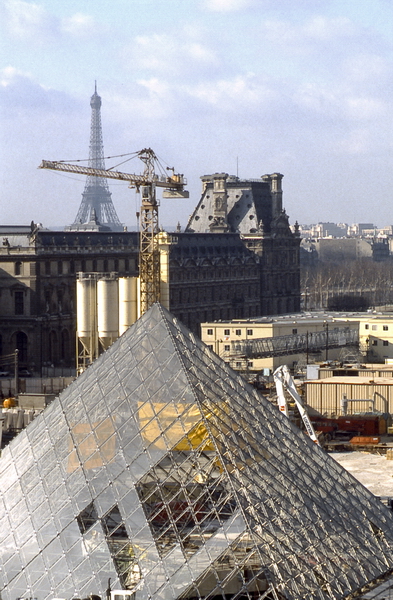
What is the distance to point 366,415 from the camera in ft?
254

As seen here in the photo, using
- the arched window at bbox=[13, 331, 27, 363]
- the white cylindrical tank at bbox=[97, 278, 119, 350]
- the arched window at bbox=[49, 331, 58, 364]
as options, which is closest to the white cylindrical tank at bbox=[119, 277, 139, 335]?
the white cylindrical tank at bbox=[97, 278, 119, 350]

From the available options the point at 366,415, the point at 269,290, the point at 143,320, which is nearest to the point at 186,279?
the point at 269,290

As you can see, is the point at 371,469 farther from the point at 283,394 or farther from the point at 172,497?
the point at 172,497

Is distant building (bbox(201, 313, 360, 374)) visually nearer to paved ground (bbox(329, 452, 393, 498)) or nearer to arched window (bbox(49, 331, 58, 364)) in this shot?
arched window (bbox(49, 331, 58, 364))

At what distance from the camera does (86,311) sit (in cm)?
8125

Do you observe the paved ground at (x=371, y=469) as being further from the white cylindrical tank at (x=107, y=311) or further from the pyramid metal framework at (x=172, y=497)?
the white cylindrical tank at (x=107, y=311)

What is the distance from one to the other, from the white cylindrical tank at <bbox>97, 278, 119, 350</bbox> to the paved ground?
16.7 metres

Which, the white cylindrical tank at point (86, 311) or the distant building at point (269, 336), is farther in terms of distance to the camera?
the distant building at point (269, 336)

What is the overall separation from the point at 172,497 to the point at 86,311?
155 ft

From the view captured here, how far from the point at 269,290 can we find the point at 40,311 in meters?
57.7

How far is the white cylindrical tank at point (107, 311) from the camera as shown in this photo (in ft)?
260

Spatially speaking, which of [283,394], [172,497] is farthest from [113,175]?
[172,497]

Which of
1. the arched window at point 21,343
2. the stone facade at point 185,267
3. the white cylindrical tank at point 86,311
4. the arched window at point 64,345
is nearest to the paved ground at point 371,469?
the white cylindrical tank at point 86,311

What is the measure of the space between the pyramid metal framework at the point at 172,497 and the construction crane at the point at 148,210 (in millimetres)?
40348
